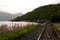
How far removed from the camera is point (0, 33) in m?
19.4

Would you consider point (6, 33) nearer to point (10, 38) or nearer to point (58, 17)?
point (10, 38)

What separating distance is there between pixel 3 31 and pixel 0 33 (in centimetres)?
37

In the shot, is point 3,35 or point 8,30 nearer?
point 3,35

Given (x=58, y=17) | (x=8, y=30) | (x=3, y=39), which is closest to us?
(x=3, y=39)

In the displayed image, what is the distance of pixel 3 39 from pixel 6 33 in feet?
8.47

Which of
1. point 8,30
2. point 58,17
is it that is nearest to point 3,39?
point 8,30

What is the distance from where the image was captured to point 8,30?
20688mm

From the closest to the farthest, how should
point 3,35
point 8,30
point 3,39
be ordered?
point 3,39 < point 3,35 < point 8,30

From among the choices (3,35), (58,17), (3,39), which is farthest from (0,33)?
(58,17)

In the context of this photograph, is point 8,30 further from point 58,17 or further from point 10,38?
point 58,17

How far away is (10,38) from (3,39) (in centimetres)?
191

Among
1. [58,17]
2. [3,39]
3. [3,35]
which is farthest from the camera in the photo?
[58,17]

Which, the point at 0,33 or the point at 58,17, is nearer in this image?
the point at 0,33

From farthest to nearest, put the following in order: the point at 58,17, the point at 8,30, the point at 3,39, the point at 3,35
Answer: the point at 58,17 < the point at 8,30 < the point at 3,35 < the point at 3,39
